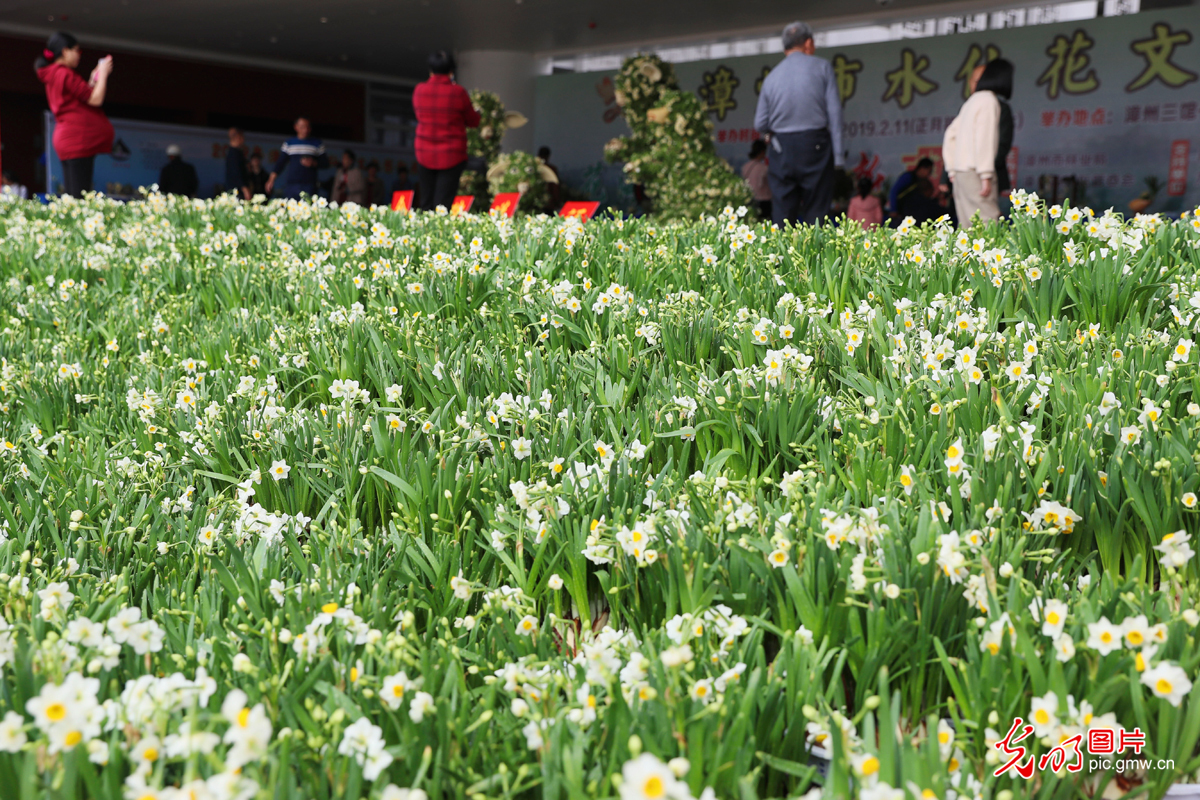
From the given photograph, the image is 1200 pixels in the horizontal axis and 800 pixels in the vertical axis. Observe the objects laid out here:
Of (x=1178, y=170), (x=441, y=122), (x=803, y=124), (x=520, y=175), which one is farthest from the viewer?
(x=520, y=175)

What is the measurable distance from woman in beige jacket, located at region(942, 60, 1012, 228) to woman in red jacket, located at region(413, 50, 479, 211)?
3484 mm

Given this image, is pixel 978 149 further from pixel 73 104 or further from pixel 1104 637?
pixel 73 104

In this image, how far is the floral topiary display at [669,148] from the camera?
11711 mm

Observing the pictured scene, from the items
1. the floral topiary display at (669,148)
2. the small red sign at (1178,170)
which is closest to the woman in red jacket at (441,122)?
the floral topiary display at (669,148)

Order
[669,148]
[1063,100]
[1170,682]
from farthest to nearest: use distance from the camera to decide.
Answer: [1063,100], [669,148], [1170,682]

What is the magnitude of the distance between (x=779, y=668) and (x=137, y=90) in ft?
79.3

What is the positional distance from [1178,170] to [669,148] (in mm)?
6389

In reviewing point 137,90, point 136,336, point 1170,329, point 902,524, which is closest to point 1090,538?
point 902,524

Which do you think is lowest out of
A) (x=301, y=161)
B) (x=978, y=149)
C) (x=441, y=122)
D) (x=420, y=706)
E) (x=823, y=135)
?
(x=420, y=706)

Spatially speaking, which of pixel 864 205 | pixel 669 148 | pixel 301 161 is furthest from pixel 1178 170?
pixel 301 161

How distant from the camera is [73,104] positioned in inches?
290

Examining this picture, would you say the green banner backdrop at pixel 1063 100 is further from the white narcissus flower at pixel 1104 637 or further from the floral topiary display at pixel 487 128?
the white narcissus flower at pixel 1104 637

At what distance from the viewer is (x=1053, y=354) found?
221 centimetres

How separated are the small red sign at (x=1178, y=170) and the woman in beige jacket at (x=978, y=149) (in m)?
7.04
